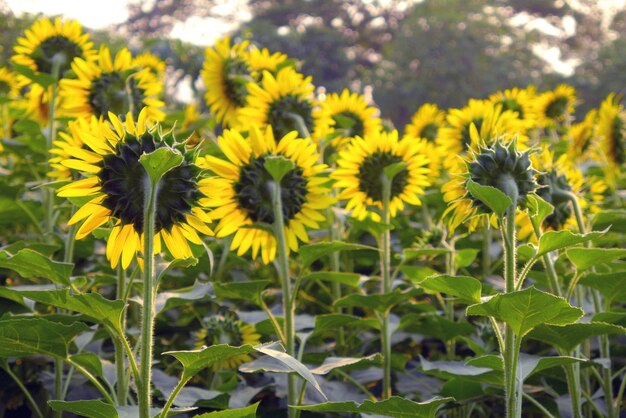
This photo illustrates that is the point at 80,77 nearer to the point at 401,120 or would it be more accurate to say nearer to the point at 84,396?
the point at 84,396

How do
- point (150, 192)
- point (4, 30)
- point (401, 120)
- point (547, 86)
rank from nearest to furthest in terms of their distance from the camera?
point (150, 192)
point (4, 30)
point (547, 86)
point (401, 120)

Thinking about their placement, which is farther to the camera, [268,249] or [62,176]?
[62,176]

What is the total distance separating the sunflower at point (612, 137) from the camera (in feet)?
11.0

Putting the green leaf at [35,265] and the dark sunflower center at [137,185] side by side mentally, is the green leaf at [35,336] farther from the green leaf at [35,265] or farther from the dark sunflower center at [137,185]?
the dark sunflower center at [137,185]

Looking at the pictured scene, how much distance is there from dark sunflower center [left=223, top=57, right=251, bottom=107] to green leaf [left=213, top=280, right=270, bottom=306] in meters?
1.20

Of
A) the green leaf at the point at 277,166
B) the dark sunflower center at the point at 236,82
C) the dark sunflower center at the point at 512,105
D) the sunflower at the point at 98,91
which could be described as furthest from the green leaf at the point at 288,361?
the dark sunflower center at the point at 512,105

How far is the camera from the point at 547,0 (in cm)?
2466

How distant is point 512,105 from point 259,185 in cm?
184

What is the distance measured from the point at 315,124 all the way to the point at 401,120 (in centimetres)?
1730

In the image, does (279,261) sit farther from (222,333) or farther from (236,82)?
(236,82)

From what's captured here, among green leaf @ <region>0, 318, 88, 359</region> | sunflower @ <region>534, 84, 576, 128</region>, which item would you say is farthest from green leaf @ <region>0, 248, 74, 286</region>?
sunflower @ <region>534, 84, 576, 128</region>

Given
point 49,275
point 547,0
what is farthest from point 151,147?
point 547,0

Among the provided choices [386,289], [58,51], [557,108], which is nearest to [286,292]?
[386,289]

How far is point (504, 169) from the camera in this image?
5.28ft
